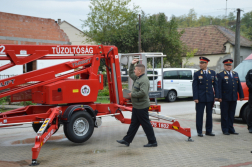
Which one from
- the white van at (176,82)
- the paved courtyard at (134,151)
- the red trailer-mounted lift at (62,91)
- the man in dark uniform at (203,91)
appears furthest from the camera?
the white van at (176,82)

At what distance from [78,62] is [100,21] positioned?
3211 centimetres

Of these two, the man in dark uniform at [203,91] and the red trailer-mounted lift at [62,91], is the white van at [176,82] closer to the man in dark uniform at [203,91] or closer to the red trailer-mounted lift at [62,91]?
the man in dark uniform at [203,91]

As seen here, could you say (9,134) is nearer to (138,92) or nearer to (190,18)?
(138,92)

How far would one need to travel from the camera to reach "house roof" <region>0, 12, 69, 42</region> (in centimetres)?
2036

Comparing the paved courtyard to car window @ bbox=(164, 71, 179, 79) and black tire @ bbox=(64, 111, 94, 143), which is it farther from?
car window @ bbox=(164, 71, 179, 79)

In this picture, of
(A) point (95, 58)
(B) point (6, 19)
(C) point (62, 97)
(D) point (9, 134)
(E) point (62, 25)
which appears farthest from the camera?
(E) point (62, 25)

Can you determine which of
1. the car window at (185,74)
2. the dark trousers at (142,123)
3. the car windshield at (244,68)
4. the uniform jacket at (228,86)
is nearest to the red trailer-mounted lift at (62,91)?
the dark trousers at (142,123)

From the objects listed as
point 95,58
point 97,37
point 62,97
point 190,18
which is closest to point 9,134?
point 62,97

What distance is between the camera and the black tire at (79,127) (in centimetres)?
709

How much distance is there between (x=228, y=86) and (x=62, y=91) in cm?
442

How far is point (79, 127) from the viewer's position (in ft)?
24.0

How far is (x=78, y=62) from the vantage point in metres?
7.76

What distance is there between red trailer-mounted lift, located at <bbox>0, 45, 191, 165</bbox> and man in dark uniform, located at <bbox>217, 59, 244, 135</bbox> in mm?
1504

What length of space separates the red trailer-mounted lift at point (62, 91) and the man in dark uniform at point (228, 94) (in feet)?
4.93
